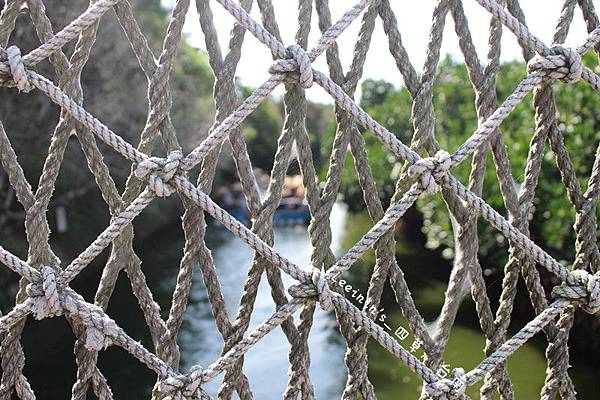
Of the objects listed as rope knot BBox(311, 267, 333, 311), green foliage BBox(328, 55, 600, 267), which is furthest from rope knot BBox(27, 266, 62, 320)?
green foliage BBox(328, 55, 600, 267)

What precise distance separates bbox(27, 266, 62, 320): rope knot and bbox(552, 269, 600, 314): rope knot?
790mm

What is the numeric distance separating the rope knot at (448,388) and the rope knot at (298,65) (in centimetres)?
51

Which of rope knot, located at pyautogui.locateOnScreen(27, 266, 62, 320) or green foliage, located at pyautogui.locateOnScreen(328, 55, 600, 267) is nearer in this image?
rope knot, located at pyautogui.locateOnScreen(27, 266, 62, 320)

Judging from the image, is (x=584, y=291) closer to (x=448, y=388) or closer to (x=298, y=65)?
(x=448, y=388)

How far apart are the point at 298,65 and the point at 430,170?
0.85 ft

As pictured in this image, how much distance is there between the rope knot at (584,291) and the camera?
984mm

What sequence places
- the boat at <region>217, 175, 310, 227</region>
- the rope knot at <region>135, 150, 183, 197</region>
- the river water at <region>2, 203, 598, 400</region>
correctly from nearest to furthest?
1. the rope knot at <region>135, 150, 183, 197</region>
2. the river water at <region>2, 203, 598, 400</region>
3. the boat at <region>217, 175, 310, 227</region>

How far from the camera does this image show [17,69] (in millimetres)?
931

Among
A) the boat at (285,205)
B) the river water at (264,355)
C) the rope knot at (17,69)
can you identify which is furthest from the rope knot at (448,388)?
the boat at (285,205)

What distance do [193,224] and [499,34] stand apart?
0.59 m

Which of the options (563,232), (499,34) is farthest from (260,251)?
(563,232)

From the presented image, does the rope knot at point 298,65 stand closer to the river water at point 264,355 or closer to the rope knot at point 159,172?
the rope knot at point 159,172

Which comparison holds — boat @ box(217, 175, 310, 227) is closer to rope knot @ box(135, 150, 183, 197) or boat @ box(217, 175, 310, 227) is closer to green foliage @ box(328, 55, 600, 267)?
green foliage @ box(328, 55, 600, 267)

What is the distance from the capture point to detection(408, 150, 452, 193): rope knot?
946 mm
